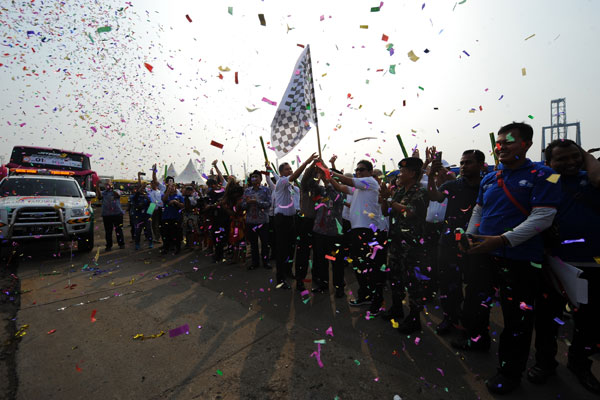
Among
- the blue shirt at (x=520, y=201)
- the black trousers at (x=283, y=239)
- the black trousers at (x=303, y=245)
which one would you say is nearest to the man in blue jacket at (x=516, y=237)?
the blue shirt at (x=520, y=201)

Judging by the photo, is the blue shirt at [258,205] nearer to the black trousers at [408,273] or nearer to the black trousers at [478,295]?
the black trousers at [408,273]

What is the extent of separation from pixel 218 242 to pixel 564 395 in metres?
5.91

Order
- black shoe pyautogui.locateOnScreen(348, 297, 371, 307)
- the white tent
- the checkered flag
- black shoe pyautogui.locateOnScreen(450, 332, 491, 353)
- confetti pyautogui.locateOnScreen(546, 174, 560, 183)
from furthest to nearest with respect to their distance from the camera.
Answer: the white tent
the checkered flag
black shoe pyautogui.locateOnScreen(348, 297, 371, 307)
black shoe pyautogui.locateOnScreen(450, 332, 491, 353)
confetti pyautogui.locateOnScreen(546, 174, 560, 183)

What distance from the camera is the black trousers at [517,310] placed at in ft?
7.33

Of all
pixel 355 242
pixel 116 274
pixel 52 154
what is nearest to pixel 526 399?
pixel 355 242

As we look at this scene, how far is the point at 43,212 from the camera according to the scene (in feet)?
21.3

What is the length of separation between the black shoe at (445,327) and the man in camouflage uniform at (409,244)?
0.23 meters

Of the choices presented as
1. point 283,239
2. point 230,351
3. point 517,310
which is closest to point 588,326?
point 517,310

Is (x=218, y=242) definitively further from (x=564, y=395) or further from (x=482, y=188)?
(x=564, y=395)

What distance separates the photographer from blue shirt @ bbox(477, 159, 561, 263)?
213 centimetres

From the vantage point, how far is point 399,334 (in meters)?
3.20

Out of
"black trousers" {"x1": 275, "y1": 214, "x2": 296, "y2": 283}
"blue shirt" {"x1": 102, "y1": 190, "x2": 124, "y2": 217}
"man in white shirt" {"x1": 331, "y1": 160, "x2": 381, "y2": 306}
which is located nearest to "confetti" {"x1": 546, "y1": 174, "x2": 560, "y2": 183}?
"man in white shirt" {"x1": 331, "y1": 160, "x2": 381, "y2": 306}

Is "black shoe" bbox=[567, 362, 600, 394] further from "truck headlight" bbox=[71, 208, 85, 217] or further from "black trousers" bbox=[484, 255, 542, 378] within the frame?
"truck headlight" bbox=[71, 208, 85, 217]

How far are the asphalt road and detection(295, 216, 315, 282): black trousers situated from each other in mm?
389
